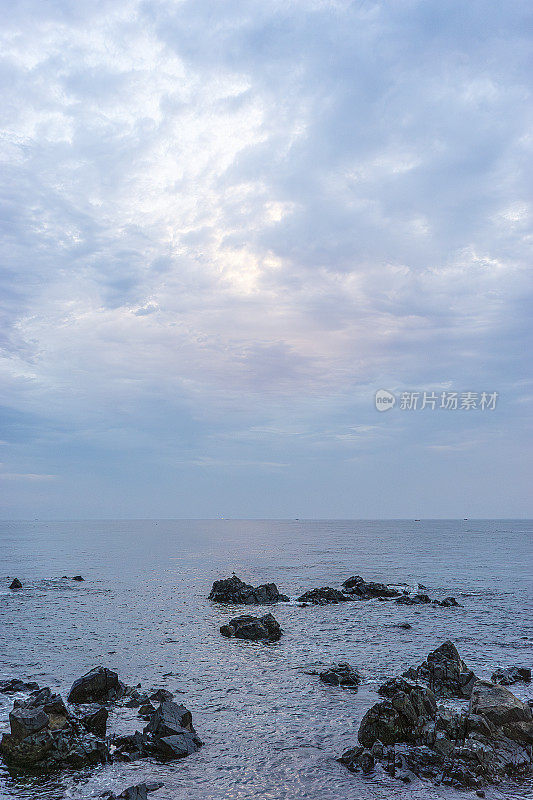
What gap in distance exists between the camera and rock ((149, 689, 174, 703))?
77.2ft

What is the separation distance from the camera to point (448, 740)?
59.4 feet

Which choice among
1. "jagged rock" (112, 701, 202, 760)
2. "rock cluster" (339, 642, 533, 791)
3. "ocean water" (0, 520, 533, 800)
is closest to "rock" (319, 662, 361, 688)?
"ocean water" (0, 520, 533, 800)

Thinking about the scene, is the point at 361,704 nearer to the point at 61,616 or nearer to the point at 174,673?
the point at 174,673

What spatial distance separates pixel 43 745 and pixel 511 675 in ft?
74.9

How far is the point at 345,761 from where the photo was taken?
17.9 metres

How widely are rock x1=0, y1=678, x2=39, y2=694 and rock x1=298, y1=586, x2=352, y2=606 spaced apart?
31.9 meters

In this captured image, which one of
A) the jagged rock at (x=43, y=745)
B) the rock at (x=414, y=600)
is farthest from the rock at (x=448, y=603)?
the jagged rock at (x=43, y=745)

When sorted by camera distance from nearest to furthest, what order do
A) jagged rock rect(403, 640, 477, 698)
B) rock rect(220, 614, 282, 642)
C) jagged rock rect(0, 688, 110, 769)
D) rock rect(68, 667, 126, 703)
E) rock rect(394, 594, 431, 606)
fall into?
jagged rock rect(0, 688, 110, 769)
rock rect(68, 667, 126, 703)
jagged rock rect(403, 640, 477, 698)
rock rect(220, 614, 282, 642)
rock rect(394, 594, 431, 606)

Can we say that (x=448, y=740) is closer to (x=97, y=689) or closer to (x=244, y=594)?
(x=97, y=689)

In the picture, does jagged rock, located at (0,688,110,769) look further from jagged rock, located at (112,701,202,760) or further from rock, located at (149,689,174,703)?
rock, located at (149,689,174,703)

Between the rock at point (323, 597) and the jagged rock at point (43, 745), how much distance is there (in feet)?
122

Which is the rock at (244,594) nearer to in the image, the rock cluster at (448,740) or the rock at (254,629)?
the rock at (254,629)

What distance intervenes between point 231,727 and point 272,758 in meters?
3.13

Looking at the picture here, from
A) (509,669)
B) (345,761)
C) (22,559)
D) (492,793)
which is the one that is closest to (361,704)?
(345,761)
